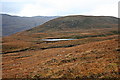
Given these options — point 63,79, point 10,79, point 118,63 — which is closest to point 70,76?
point 63,79

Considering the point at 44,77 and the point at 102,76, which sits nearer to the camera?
the point at 102,76

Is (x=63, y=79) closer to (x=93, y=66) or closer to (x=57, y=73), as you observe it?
(x=57, y=73)

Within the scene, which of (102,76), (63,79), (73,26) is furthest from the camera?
(73,26)

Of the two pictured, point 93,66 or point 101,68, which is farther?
point 93,66

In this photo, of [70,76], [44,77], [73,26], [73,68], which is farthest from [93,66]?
[73,26]

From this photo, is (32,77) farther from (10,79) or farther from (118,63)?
(118,63)

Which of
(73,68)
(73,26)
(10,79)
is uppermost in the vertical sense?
(73,26)

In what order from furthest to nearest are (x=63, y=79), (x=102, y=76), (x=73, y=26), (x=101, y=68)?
1. (x=73, y=26)
2. (x=101, y=68)
3. (x=63, y=79)
4. (x=102, y=76)

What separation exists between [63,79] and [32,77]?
5797mm

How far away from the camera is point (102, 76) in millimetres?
20359

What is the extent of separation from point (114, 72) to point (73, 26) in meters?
180

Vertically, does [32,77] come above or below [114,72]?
below

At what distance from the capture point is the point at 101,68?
23469 mm

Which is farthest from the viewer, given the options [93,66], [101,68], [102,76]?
[93,66]
